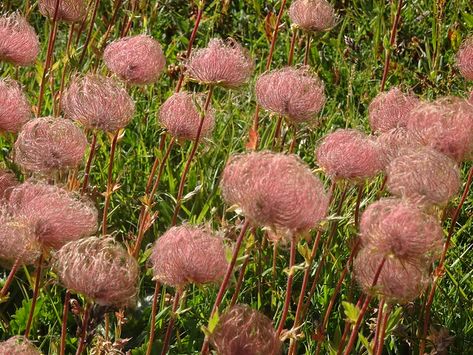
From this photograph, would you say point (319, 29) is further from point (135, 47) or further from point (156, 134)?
point (156, 134)

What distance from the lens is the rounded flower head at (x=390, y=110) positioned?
2664mm

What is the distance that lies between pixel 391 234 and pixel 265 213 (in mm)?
227

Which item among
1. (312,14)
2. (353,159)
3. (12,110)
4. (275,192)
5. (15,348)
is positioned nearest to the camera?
(275,192)

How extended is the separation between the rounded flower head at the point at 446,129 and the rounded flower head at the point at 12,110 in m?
0.97

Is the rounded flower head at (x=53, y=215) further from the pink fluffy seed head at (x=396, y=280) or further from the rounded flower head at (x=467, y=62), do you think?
the rounded flower head at (x=467, y=62)

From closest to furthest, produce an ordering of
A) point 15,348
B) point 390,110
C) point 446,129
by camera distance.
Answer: point 15,348
point 446,129
point 390,110

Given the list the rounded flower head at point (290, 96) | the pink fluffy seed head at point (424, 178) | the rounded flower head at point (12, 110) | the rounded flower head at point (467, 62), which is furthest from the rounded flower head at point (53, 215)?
the rounded flower head at point (467, 62)

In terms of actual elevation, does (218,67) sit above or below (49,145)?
above

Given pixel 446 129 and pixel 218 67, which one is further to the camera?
pixel 218 67

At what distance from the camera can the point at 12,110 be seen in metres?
2.47

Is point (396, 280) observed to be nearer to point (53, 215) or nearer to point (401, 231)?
point (401, 231)

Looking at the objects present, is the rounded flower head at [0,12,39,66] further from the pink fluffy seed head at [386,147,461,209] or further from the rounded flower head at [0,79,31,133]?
the pink fluffy seed head at [386,147,461,209]

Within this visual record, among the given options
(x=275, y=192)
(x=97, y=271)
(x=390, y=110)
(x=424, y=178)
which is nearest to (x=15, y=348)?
(x=97, y=271)

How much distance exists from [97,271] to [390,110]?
1209 millimetres
